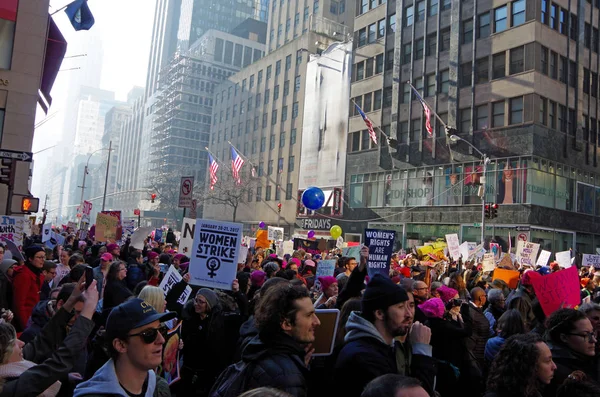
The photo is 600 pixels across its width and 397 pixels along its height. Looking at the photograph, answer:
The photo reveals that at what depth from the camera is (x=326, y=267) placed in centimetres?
1081

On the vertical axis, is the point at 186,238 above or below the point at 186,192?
below

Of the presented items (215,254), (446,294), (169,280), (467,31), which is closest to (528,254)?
(446,294)

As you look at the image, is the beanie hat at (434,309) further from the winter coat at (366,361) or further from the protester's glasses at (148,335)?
the protester's glasses at (148,335)

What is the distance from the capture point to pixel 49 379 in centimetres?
334

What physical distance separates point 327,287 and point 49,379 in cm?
432

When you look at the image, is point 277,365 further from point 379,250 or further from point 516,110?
point 516,110

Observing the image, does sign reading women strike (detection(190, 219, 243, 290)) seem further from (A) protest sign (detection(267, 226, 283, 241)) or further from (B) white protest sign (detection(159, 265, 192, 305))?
(A) protest sign (detection(267, 226, 283, 241))

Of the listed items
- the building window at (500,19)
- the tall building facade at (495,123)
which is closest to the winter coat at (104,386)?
the tall building facade at (495,123)

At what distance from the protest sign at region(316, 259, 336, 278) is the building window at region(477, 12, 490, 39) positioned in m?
34.5

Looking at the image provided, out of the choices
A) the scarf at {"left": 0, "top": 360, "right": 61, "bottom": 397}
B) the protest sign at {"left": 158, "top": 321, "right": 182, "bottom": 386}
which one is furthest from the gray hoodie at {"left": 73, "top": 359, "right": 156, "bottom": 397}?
the protest sign at {"left": 158, "top": 321, "right": 182, "bottom": 386}

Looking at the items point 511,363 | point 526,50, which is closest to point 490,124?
point 526,50

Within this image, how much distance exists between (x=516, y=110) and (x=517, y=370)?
36.4 m

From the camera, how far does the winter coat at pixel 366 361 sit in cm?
330

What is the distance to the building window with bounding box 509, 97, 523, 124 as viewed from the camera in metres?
36.1
